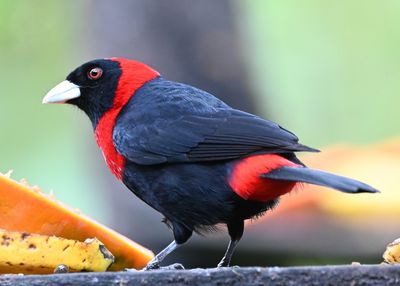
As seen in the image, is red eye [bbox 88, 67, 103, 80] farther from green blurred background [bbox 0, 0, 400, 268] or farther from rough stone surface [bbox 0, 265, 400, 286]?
green blurred background [bbox 0, 0, 400, 268]

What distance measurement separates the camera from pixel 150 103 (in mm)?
3918

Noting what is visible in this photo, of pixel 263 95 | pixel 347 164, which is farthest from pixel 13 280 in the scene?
pixel 263 95

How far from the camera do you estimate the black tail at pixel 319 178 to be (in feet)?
8.89

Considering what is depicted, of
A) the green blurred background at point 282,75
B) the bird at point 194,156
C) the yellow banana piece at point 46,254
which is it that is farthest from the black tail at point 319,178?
the green blurred background at point 282,75

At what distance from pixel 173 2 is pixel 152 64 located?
0.48m

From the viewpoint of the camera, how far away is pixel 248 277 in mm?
2398

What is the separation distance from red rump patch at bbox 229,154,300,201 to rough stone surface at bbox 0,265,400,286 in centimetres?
94

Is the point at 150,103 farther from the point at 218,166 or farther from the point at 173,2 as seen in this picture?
the point at 173,2

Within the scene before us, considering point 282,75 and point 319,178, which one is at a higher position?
point 319,178

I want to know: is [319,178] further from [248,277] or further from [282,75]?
[282,75]

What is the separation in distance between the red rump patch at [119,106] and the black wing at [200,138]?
0.16 ft

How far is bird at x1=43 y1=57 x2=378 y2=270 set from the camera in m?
3.40

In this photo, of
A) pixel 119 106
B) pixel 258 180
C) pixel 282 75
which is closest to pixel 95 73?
pixel 119 106

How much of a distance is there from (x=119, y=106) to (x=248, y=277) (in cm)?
183
